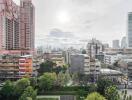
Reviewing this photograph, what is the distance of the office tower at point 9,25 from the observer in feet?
80.0

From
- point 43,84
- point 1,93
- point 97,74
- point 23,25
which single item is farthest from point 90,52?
point 1,93

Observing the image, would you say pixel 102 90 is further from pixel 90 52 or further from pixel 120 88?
pixel 90 52

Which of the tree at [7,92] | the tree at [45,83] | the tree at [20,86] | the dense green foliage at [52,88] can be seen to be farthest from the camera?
the tree at [45,83]

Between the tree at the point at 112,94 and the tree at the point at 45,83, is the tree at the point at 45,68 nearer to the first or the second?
the tree at the point at 45,83

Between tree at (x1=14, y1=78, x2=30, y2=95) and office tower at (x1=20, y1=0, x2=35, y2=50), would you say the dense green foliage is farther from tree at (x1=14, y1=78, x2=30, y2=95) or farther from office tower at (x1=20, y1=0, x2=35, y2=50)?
office tower at (x1=20, y1=0, x2=35, y2=50)

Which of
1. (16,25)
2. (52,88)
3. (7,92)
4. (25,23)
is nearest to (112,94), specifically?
(52,88)

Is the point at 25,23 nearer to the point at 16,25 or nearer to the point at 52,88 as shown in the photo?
the point at 16,25

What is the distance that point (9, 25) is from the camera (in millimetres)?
25844

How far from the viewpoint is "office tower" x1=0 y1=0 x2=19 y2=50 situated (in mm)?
24391

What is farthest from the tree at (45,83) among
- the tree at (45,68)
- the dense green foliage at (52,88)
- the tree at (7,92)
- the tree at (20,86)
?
the tree at (45,68)

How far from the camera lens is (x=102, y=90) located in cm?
1323

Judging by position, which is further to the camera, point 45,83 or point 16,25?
point 16,25

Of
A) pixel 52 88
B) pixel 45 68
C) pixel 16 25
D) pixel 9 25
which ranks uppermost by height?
pixel 16 25

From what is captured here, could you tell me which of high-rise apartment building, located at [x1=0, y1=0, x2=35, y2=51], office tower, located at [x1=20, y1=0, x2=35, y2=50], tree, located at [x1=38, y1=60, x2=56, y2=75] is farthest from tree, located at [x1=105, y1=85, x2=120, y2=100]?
office tower, located at [x1=20, y1=0, x2=35, y2=50]
